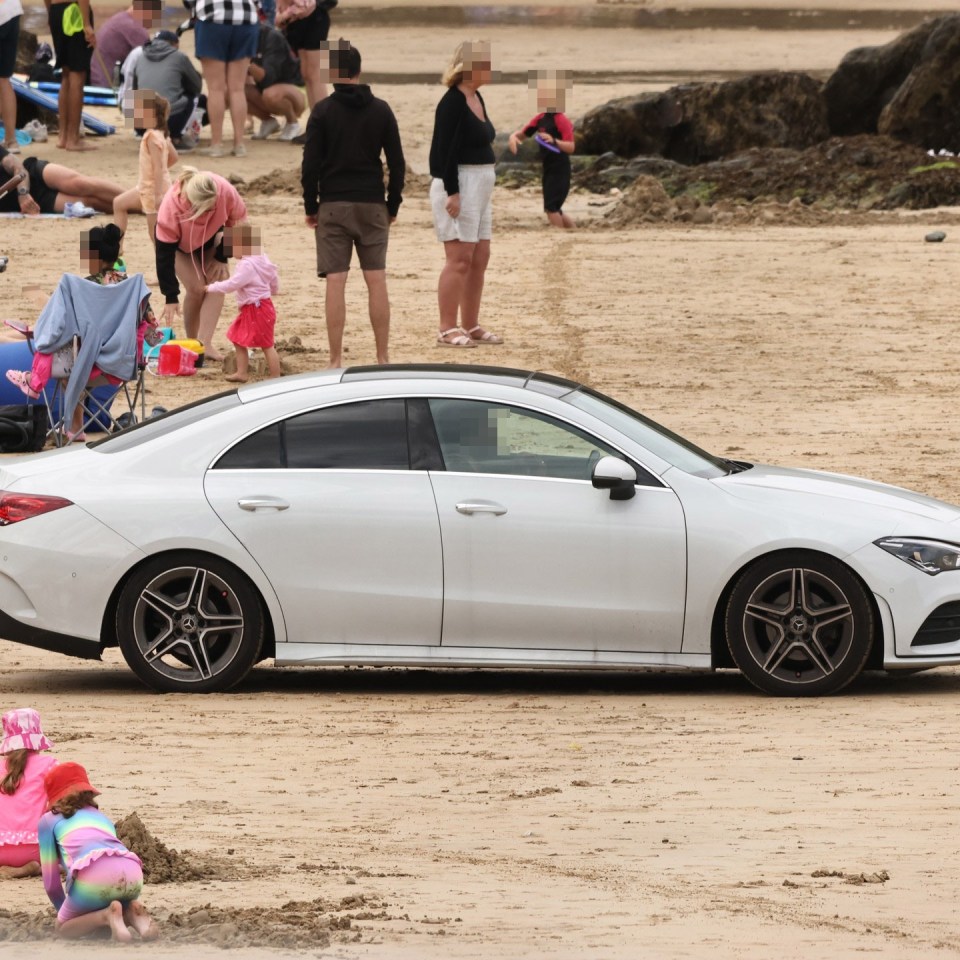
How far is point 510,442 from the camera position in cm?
888

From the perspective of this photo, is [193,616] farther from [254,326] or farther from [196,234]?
[196,234]

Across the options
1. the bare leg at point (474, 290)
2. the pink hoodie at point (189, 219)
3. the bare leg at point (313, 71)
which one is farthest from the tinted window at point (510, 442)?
the bare leg at point (313, 71)

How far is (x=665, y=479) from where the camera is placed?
8.75m

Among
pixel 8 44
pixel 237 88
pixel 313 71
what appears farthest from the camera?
pixel 313 71

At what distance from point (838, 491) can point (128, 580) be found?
9.72ft

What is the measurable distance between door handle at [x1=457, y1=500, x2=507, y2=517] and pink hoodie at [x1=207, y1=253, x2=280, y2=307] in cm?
652

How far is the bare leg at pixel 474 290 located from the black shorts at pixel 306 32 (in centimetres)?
1026

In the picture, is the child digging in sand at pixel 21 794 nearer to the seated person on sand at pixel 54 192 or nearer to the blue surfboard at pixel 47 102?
the seated person on sand at pixel 54 192

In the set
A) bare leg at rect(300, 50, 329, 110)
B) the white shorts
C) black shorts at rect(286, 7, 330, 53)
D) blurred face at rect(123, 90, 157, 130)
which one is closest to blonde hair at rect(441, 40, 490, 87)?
the white shorts

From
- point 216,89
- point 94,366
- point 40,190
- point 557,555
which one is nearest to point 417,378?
point 557,555

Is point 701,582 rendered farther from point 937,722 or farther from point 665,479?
point 937,722

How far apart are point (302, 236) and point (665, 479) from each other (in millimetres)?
13442

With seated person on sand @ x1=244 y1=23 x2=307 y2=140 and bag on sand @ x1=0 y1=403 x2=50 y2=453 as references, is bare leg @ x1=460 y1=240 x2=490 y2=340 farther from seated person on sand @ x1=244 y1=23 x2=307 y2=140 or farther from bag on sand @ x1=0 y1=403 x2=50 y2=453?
seated person on sand @ x1=244 y1=23 x2=307 y2=140

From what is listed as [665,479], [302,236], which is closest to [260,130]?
[302,236]
